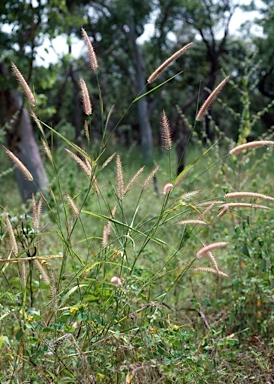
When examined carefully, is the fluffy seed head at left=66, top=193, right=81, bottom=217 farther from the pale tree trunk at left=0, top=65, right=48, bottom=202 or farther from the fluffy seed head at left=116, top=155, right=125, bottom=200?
the pale tree trunk at left=0, top=65, right=48, bottom=202

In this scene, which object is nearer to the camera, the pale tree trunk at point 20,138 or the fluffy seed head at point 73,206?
the fluffy seed head at point 73,206

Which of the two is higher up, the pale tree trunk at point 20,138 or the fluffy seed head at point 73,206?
the fluffy seed head at point 73,206

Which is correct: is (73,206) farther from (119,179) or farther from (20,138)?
(20,138)

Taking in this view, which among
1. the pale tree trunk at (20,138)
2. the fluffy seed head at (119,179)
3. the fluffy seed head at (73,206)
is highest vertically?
the fluffy seed head at (119,179)

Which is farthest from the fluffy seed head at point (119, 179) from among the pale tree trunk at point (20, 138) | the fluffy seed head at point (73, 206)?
the pale tree trunk at point (20, 138)

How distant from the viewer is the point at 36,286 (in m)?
2.52

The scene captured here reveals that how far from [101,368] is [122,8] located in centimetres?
1291

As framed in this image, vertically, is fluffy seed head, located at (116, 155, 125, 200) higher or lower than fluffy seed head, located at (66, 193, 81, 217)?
higher

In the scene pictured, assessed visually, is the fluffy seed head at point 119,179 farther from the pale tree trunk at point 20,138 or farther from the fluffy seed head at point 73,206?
the pale tree trunk at point 20,138

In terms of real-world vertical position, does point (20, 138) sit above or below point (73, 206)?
below

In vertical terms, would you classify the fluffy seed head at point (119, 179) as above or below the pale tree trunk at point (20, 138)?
above

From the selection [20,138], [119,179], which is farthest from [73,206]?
[20,138]

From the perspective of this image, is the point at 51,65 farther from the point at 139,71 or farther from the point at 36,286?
the point at 139,71

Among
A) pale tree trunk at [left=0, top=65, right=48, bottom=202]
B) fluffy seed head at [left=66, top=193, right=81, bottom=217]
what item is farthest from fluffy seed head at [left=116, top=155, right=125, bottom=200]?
pale tree trunk at [left=0, top=65, right=48, bottom=202]
